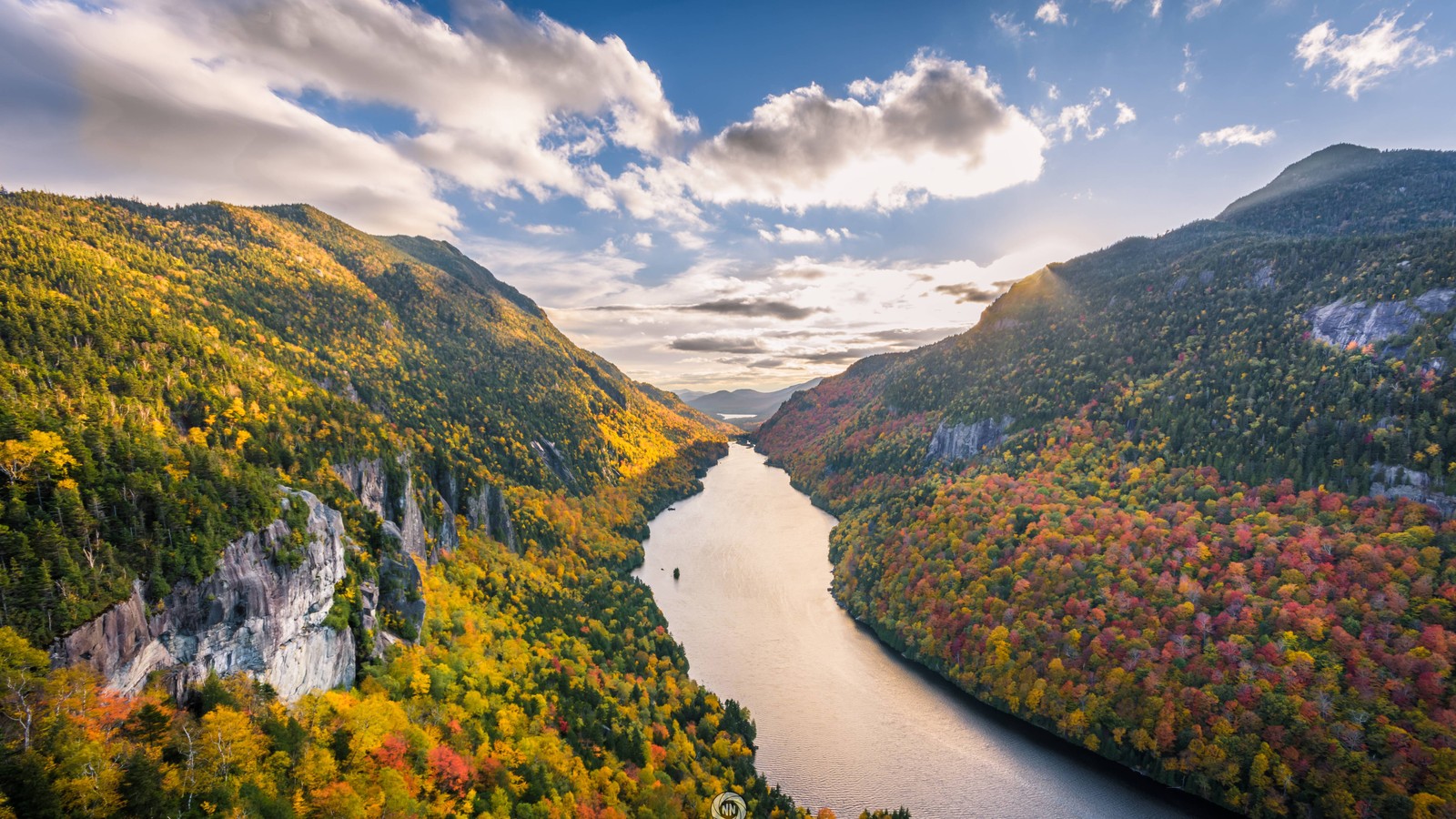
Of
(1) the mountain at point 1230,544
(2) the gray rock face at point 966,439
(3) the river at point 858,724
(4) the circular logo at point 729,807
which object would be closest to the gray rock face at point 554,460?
(3) the river at point 858,724

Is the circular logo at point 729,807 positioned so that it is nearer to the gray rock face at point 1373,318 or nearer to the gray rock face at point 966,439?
the gray rock face at point 966,439

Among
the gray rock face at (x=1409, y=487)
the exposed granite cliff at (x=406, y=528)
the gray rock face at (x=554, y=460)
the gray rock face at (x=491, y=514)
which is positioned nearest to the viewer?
the exposed granite cliff at (x=406, y=528)

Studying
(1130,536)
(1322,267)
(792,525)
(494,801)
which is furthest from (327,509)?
(1322,267)

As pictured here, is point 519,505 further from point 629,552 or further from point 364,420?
point 364,420

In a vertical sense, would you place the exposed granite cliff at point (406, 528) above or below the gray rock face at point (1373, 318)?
below

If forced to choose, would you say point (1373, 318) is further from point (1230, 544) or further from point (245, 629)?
point (245, 629)

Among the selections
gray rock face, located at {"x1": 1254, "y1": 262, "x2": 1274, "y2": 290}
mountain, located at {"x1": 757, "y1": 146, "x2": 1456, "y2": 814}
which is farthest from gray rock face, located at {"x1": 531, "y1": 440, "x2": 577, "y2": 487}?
gray rock face, located at {"x1": 1254, "y1": 262, "x2": 1274, "y2": 290}
